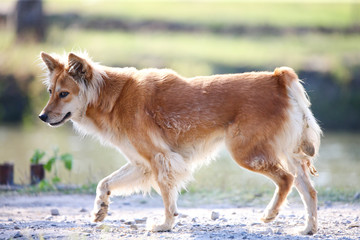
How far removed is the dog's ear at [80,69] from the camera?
20.7 ft

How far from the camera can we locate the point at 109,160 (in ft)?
44.8

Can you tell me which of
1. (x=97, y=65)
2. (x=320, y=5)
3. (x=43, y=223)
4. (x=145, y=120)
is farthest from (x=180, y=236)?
(x=320, y=5)

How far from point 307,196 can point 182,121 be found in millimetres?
1671

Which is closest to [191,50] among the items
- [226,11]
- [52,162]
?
[226,11]

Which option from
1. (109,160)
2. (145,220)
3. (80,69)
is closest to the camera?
(80,69)

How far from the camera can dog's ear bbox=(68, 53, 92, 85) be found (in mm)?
6309

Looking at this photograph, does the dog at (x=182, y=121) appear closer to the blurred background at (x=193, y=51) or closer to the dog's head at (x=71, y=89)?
the dog's head at (x=71, y=89)

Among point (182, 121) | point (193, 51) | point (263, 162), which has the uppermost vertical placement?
point (193, 51)

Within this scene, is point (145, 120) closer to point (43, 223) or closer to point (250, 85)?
point (250, 85)

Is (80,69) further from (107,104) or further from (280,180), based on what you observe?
(280,180)

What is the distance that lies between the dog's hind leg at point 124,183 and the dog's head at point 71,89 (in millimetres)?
928

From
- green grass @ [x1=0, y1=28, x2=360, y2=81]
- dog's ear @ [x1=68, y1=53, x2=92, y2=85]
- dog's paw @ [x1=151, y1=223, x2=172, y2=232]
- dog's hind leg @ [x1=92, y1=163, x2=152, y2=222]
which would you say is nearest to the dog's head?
dog's ear @ [x1=68, y1=53, x2=92, y2=85]

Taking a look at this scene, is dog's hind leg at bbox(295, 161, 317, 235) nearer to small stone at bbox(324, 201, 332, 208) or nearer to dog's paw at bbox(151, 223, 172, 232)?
dog's paw at bbox(151, 223, 172, 232)

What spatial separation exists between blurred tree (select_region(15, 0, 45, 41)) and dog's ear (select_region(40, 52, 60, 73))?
1582cm
